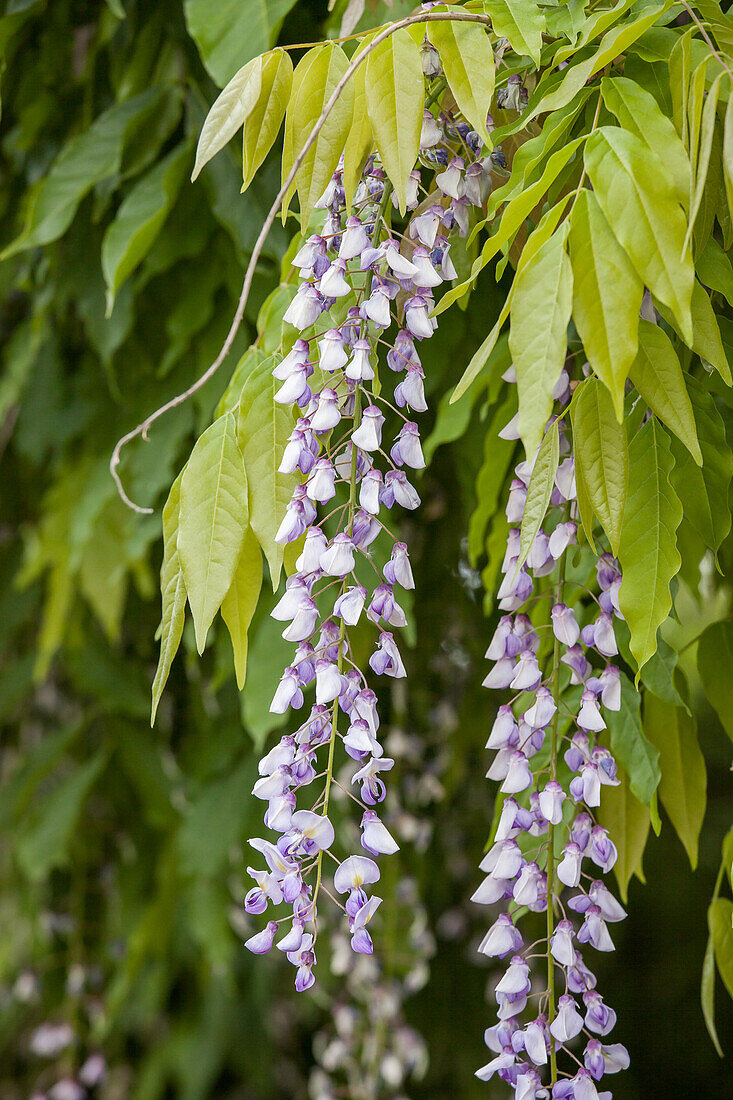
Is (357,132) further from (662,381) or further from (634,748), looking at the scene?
(634,748)

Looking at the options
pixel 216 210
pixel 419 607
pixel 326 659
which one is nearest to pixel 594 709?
pixel 326 659

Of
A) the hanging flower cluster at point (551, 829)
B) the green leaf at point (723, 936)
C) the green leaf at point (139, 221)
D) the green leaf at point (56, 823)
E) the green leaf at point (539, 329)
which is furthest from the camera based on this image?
the green leaf at point (56, 823)

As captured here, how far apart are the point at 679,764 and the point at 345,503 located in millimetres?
304

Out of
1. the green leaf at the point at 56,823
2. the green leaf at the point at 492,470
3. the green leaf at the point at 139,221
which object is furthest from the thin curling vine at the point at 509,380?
the green leaf at the point at 56,823

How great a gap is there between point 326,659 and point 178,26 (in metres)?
0.70

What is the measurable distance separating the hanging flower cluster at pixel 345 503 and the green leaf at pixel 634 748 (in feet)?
0.54

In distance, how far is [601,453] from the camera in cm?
44

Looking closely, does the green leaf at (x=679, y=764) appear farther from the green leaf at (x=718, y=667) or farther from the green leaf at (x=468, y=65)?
the green leaf at (x=468, y=65)

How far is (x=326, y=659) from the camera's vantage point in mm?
466

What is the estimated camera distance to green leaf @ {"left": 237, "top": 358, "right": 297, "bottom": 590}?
0.49 m

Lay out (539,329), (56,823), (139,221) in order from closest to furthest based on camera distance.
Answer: (539,329) < (139,221) < (56,823)

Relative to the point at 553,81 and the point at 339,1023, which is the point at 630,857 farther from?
the point at 339,1023

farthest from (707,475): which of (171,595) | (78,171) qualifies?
(78,171)

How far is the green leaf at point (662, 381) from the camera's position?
44cm
